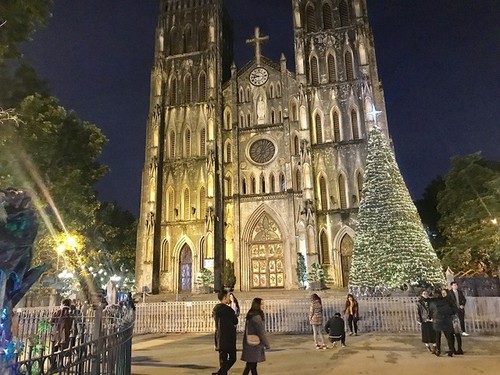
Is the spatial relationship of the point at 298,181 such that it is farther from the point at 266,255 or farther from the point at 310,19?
the point at 310,19

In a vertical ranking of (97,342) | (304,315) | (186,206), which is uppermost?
(186,206)

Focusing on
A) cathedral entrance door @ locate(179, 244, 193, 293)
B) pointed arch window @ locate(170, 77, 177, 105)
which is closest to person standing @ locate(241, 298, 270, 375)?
cathedral entrance door @ locate(179, 244, 193, 293)

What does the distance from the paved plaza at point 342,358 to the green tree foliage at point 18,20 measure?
8416 millimetres

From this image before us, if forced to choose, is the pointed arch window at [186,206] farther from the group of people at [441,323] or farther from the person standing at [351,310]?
the group of people at [441,323]

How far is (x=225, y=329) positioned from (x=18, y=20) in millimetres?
9242

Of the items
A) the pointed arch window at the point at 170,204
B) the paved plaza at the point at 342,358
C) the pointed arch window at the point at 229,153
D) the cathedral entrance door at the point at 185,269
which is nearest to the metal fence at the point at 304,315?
the paved plaza at the point at 342,358

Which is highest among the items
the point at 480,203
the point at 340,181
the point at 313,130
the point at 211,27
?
the point at 211,27

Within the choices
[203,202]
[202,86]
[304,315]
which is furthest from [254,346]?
[202,86]

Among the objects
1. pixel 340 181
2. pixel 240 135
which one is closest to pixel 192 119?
pixel 240 135

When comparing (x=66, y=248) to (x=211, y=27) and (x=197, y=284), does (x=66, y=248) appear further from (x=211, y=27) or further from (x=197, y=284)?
(x=211, y=27)

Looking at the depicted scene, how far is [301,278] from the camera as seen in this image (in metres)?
25.3

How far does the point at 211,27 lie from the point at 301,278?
66.0 feet

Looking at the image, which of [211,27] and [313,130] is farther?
[211,27]

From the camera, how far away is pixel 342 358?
8.54 metres
